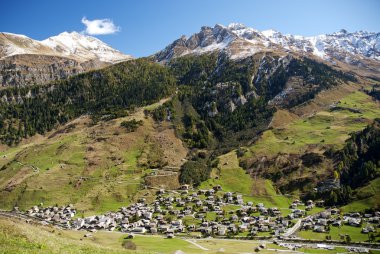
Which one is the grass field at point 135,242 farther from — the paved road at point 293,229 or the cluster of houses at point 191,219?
the paved road at point 293,229

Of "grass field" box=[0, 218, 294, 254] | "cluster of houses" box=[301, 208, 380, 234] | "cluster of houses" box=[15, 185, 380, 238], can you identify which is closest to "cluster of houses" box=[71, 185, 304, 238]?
"cluster of houses" box=[15, 185, 380, 238]

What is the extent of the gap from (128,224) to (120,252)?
127 metres

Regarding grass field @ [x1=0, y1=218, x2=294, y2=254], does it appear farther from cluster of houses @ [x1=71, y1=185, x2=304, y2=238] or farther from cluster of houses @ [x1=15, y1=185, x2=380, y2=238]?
cluster of houses @ [x1=71, y1=185, x2=304, y2=238]

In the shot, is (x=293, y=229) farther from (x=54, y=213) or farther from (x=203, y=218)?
(x=54, y=213)

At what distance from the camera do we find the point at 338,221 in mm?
157125

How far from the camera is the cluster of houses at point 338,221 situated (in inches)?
5960

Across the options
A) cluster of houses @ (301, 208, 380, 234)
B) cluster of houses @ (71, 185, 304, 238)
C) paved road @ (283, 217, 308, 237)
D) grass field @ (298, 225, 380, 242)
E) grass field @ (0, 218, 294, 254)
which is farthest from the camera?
cluster of houses @ (71, 185, 304, 238)

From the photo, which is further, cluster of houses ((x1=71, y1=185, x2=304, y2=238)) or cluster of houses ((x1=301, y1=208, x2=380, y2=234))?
cluster of houses ((x1=71, y1=185, x2=304, y2=238))

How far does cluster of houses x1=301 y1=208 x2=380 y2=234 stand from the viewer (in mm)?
151375

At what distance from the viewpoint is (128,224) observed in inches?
6506

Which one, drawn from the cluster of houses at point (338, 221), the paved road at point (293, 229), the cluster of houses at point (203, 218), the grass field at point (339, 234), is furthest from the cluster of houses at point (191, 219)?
the grass field at point (339, 234)

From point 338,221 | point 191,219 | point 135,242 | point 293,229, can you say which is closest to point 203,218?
point 191,219

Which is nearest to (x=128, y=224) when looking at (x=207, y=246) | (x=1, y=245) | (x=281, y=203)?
(x=207, y=246)

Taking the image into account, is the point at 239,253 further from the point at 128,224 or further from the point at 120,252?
the point at 120,252
